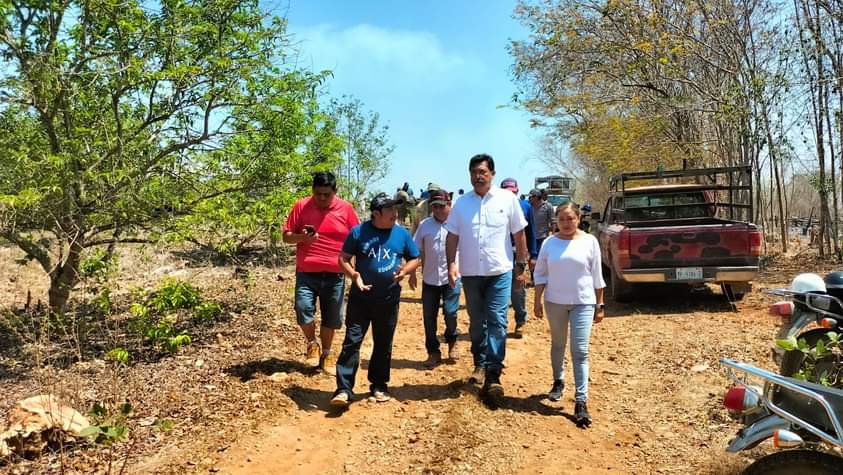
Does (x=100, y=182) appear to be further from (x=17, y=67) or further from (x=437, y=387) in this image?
(x=437, y=387)

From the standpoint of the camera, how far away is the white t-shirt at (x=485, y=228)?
187 inches

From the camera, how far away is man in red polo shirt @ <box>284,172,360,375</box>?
5211 millimetres

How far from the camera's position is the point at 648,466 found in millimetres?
3770

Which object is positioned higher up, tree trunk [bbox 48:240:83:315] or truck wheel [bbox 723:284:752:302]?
tree trunk [bbox 48:240:83:315]

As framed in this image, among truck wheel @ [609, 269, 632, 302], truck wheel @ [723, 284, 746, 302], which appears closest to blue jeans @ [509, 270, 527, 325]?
truck wheel @ [609, 269, 632, 302]

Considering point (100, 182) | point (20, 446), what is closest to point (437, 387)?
point (20, 446)

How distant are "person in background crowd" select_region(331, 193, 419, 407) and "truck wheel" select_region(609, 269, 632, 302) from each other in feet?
16.6

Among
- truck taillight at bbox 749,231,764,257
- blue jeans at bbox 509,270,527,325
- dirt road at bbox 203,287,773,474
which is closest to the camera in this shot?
dirt road at bbox 203,287,773,474

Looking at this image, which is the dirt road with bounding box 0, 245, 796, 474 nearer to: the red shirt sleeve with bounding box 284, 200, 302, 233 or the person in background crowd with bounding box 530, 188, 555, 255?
the red shirt sleeve with bounding box 284, 200, 302, 233

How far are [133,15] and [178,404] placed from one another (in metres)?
3.51

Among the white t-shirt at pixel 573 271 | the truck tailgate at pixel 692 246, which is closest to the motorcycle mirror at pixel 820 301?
the white t-shirt at pixel 573 271

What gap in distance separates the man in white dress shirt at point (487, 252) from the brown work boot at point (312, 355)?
1.63 metres

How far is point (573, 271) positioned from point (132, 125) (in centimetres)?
459

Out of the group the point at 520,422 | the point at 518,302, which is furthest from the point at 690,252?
the point at 520,422
